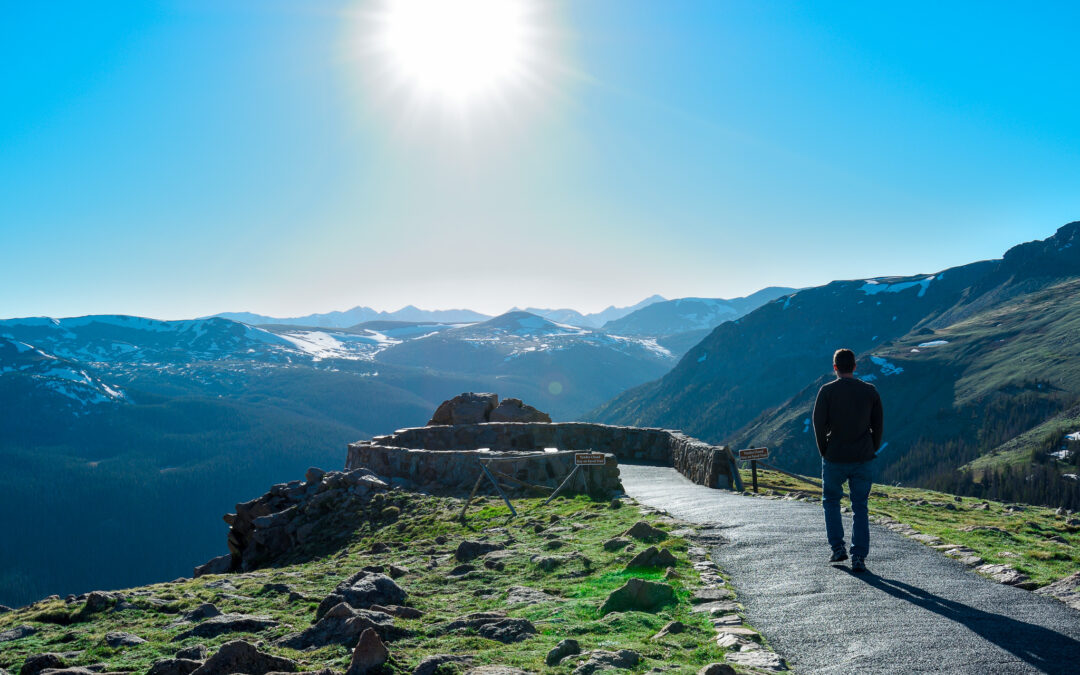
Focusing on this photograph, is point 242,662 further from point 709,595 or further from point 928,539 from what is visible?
point 928,539

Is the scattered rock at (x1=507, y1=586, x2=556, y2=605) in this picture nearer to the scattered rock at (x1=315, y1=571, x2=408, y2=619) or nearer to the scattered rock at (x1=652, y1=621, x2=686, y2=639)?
the scattered rock at (x1=315, y1=571, x2=408, y2=619)

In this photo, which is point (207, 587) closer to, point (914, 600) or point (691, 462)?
point (914, 600)

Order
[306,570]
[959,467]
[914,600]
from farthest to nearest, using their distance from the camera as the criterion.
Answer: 1. [959,467]
2. [306,570]
3. [914,600]

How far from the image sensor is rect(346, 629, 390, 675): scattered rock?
6754 mm

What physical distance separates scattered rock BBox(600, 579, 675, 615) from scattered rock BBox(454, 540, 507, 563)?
5.46 m

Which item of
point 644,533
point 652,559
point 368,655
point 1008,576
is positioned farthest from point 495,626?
point 1008,576

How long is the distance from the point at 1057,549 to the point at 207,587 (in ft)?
53.0

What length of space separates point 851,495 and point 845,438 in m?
0.90

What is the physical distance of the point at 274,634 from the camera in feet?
30.1

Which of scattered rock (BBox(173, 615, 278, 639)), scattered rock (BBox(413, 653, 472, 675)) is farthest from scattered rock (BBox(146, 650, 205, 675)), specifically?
scattered rock (BBox(413, 653, 472, 675))

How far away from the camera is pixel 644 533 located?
1299cm

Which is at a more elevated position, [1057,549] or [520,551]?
[1057,549]

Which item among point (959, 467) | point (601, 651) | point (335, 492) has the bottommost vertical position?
point (959, 467)

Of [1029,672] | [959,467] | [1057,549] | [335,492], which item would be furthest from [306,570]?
[959,467]
